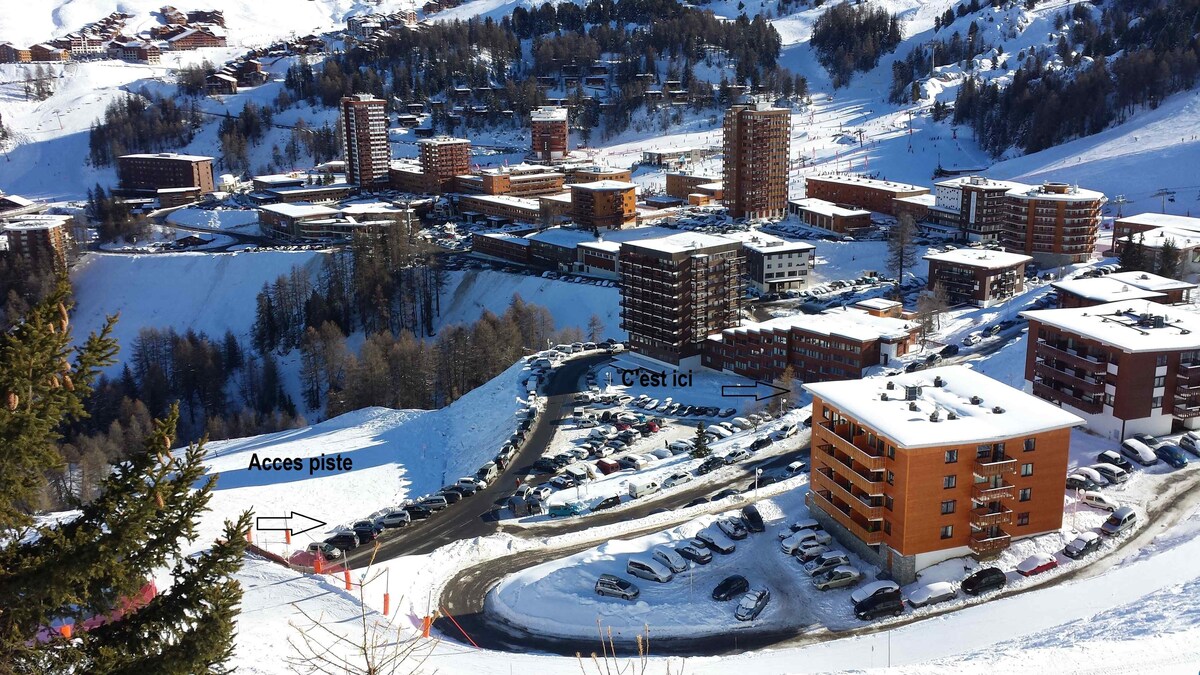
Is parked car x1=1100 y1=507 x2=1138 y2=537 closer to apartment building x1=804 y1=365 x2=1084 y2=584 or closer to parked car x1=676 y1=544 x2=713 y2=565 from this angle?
apartment building x1=804 y1=365 x2=1084 y2=584

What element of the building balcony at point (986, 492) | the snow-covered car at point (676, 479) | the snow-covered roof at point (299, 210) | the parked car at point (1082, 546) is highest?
the snow-covered roof at point (299, 210)

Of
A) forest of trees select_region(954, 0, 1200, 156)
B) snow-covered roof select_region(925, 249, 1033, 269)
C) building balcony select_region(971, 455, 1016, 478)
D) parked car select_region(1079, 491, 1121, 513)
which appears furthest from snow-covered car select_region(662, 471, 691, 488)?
forest of trees select_region(954, 0, 1200, 156)

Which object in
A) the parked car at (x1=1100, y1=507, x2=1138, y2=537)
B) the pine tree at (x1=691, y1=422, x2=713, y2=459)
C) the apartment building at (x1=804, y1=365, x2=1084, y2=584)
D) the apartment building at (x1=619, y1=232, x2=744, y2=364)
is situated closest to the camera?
the apartment building at (x1=804, y1=365, x2=1084, y2=584)

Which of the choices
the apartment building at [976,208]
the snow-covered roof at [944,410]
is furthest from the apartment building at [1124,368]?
the apartment building at [976,208]

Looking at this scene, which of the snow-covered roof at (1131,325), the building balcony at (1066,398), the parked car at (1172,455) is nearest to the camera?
the parked car at (1172,455)

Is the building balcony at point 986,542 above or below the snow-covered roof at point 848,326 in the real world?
below

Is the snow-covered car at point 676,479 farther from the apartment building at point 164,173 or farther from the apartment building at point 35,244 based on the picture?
the apartment building at point 164,173
